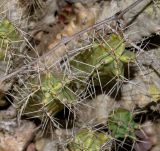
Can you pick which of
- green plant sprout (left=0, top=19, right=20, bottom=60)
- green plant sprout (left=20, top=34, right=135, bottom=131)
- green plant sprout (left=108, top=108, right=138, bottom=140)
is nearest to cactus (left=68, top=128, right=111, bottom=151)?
green plant sprout (left=108, top=108, right=138, bottom=140)

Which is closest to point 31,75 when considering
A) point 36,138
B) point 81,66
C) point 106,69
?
point 81,66

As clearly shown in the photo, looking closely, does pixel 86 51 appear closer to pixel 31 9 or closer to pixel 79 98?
pixel 79 98

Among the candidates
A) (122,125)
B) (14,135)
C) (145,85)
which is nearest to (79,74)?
(122,125)

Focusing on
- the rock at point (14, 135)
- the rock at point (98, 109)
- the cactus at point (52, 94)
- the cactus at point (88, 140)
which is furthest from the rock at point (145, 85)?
the rock at point (14, 135)

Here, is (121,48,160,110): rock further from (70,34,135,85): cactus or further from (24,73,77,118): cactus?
(24,73,77,118): cactus

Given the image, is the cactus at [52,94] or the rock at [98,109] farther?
the rock at [98,109]

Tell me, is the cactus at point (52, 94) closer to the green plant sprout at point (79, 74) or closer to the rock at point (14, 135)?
the green plant sprout at point (79, 74)

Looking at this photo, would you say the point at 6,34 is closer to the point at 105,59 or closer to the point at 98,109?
the point at 105,59
